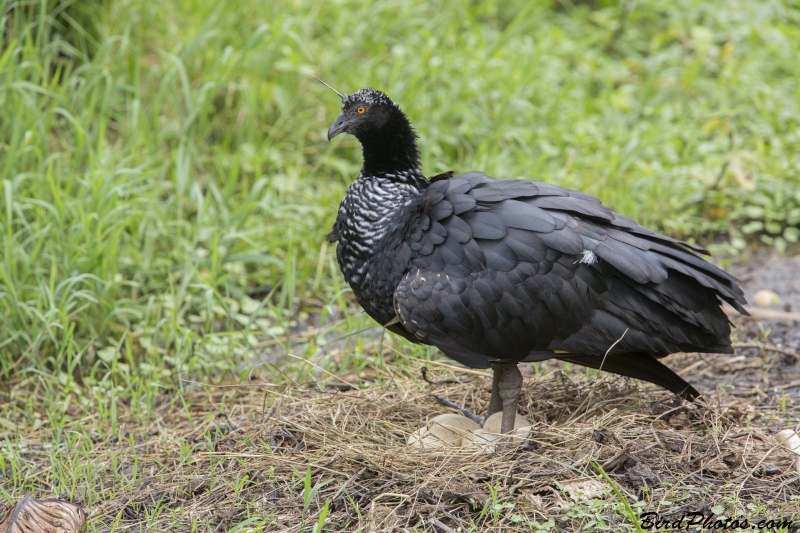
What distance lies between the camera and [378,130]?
400cm

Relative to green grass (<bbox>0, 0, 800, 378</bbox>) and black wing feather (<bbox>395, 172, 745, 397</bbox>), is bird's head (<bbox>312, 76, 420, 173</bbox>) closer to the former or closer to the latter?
black wing feather (<bbox>395, 172, 745, 397</bbox>)

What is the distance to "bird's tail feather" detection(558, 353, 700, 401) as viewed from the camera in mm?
3736

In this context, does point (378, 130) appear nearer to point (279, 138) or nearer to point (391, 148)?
point (391, 148)

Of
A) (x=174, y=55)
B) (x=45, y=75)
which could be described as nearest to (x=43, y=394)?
(x=45, y=75)

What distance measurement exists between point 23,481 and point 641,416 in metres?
2.65

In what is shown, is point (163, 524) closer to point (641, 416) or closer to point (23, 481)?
point (23, 481)

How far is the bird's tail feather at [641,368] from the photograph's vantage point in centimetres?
374

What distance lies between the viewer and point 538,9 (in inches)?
309

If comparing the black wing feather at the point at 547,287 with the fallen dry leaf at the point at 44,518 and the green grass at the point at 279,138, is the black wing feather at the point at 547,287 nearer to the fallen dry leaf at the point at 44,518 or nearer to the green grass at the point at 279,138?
the fallen dry leaf at the point at 44,518

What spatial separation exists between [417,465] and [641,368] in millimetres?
1042

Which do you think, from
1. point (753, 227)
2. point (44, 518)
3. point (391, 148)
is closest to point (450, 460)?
point (391, 148)

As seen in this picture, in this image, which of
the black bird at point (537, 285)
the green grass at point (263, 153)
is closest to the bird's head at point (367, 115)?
the black bird at point (537, 285)

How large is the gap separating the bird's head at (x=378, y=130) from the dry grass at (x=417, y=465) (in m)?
1.09

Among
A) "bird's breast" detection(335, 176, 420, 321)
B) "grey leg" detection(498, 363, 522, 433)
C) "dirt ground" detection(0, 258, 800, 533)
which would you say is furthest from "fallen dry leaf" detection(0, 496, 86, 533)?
"grey leg" detection(498, 363, 522, 433)
